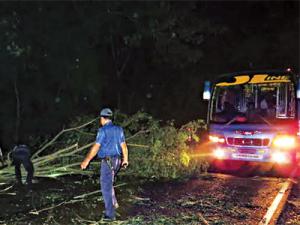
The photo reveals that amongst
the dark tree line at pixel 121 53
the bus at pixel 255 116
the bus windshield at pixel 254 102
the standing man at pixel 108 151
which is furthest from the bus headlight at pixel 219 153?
the dark tree line at pixel 121 53

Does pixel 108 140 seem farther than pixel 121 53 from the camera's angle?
No

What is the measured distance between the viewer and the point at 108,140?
6.01 metres

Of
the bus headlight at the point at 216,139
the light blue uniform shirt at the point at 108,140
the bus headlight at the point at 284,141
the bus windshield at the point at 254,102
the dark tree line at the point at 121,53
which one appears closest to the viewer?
the light blue uniform shirt at the point at 108,140

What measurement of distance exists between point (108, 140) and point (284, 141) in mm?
5133

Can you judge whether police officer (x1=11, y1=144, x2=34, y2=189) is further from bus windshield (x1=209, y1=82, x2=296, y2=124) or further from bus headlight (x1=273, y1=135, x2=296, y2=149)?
bus headlight (x1=273, y1=135, x2=296, y2=149)

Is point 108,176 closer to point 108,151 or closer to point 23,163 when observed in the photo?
point 108,151

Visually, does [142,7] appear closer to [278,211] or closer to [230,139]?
[230,139]

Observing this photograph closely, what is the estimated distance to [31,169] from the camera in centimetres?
809

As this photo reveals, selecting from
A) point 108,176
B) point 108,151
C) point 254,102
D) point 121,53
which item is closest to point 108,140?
point 108,151

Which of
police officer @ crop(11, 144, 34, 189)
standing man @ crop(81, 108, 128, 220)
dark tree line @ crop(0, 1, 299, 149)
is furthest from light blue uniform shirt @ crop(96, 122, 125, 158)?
dark tree line @ crop(0, 1, 299, 149)

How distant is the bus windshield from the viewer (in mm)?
10086

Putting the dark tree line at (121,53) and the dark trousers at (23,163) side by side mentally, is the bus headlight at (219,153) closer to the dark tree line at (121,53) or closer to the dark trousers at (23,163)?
the dark trousers at (23,163)

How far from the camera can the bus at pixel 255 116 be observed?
9812 millimetres

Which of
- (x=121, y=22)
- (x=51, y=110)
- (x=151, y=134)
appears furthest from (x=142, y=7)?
(x=151, y=134)
